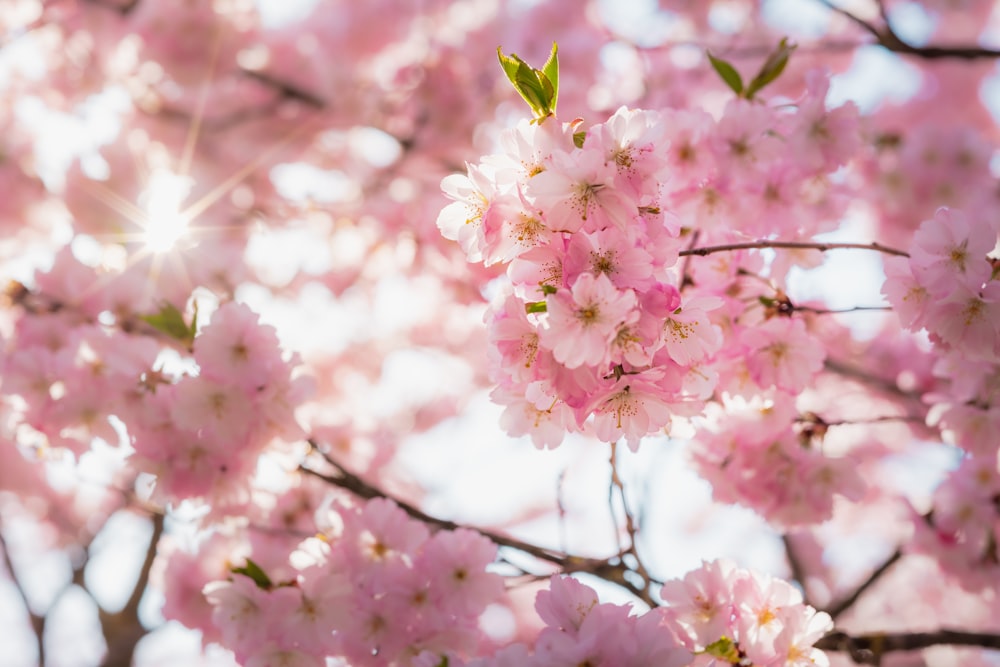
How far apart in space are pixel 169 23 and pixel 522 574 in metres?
4.07

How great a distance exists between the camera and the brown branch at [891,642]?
217 cm

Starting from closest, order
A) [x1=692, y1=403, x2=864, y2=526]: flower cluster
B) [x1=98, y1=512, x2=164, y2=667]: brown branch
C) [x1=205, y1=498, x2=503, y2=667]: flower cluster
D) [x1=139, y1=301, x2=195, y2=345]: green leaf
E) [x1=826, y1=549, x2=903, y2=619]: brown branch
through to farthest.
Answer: [x1=205, y1=498, x2=503, y2=667]: flower cluster → [x1=139, y1=301, x2=195, y2=345]: green leaf → [x1=692, y1=403, x2=864, y2=526]: flower cluster → [x1=826, y1=549, x2=903, y2=619]: brown branch → [x1=98, y1=512, x2=164, y2=667]: brown branch

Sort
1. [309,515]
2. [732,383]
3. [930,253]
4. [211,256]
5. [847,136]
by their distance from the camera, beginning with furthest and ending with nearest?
1. [211,256]
2. [309,515]
3. [847,136]
4. [732,383]
5. [930,253]

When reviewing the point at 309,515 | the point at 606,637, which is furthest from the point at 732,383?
A: the point at 309,515

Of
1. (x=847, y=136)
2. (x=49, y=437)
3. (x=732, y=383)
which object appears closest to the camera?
(x=732, y=383)

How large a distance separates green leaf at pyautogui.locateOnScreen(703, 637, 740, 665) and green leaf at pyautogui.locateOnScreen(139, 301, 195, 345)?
1.63 m

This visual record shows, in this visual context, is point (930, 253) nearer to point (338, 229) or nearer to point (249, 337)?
point (249, 337)

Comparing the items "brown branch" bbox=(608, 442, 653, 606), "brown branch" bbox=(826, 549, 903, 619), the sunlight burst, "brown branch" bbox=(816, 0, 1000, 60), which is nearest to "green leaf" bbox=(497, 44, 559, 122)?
"brown branch" bbox=(608, 442, 653, 606)

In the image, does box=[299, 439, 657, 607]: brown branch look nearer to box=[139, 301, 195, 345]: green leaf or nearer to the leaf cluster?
box=[139, 301, 195, 345]: green leaf

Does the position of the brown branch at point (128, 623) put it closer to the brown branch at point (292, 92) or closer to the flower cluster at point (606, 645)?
the brown branch at point (292, 92)

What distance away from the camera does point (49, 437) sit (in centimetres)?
245

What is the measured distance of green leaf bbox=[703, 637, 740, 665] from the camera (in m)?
1.63

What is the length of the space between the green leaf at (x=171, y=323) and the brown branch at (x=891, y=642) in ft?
6.94

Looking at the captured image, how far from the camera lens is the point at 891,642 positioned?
233 cm
